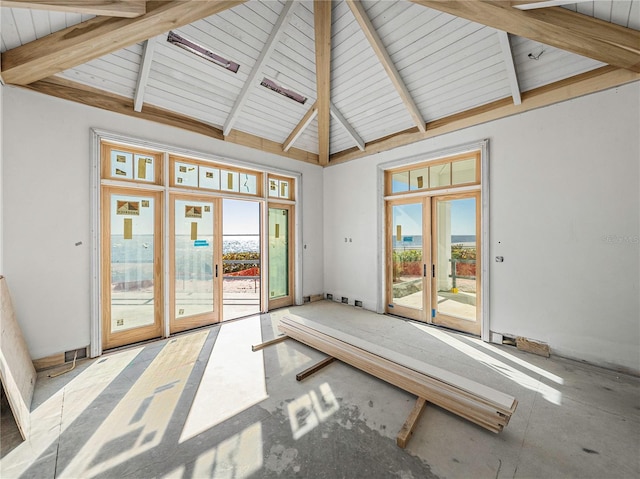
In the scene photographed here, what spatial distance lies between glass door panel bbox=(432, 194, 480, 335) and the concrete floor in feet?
2.86

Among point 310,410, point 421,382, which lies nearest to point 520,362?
point 421,382

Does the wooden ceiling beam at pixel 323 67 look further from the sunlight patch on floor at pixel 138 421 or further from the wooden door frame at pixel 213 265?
the sunlight patch on floor at pixel 138 421

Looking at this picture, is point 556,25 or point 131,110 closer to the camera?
point 556,25

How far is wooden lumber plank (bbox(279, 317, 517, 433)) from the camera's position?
1810mm

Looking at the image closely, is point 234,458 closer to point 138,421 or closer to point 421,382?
point 138,421

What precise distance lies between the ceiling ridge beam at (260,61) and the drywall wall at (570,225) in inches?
111

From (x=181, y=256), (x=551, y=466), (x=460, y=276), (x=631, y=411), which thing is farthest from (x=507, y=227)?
(x=181, y=256)

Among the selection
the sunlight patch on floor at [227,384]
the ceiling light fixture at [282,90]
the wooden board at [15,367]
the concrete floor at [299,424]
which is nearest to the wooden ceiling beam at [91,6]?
the ceiling light fixture at [282,90]

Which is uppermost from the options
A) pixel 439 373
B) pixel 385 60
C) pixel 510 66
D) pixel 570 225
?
pixel 385 60

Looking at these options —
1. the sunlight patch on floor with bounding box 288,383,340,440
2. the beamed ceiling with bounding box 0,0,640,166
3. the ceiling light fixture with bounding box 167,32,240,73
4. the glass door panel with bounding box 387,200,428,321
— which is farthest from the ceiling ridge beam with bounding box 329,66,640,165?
the sunlight patch on floor with bounding box 288,383,340,440

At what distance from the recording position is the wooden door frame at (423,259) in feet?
13.9

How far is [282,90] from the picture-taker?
4.02 metres

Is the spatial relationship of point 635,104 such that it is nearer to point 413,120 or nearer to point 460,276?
point 413,120

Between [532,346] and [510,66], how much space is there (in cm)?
337
